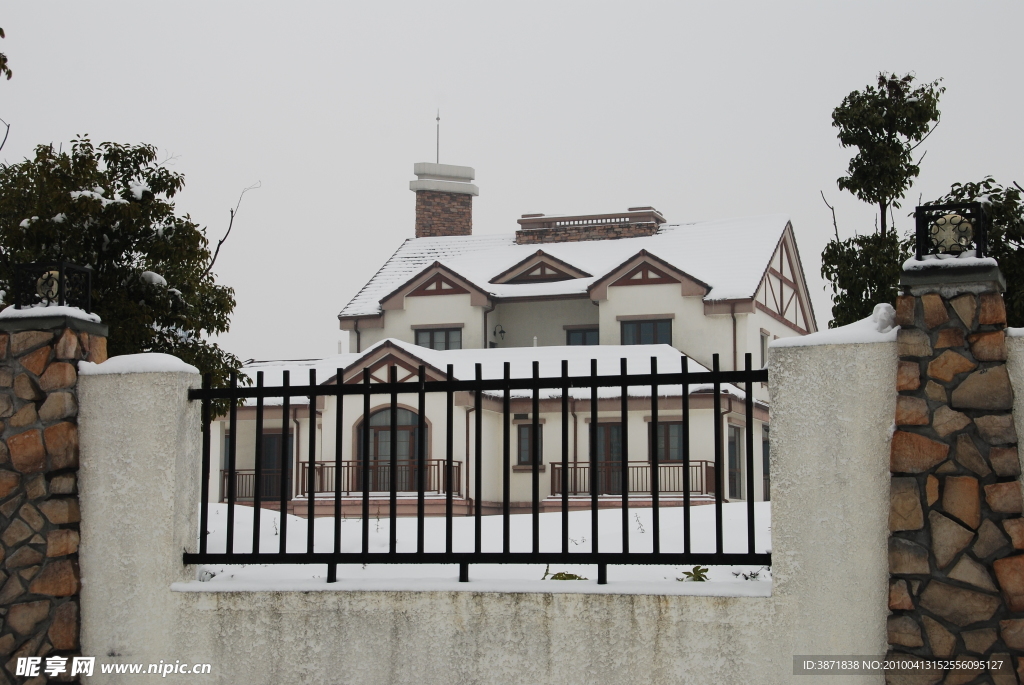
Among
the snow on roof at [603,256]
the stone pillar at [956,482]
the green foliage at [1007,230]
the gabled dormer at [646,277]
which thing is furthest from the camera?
the snow on roof at [603,256]

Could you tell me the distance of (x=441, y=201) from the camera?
132ft

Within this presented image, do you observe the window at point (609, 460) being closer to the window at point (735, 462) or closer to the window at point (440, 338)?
the window at point (735, 462)

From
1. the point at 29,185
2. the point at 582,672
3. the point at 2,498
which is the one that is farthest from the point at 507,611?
the point at 29,185

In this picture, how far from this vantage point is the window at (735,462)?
94.6ft

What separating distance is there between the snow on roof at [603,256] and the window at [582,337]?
1.24 metres

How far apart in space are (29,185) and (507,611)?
1070cm

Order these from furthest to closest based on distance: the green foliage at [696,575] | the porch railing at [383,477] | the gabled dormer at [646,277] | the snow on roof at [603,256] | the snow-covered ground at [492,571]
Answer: the snow on roof at [603,256], the gabled dormer at [646,277], the porch railing at [383,477], the green foliage at [696,575], the snow-covered ground at [492,571]

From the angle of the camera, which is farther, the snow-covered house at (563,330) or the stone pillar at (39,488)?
the snow-covered house at (563,330)

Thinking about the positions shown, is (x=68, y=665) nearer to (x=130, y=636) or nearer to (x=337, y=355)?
(x=130, y=636)

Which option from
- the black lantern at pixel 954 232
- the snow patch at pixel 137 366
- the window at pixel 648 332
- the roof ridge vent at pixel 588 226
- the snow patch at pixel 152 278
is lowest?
the snow patch at pixel 137 366

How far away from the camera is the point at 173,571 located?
723 centimetres

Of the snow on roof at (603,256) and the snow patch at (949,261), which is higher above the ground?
the snow on roof at (603,256)

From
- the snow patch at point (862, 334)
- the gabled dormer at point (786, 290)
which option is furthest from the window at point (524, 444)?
the snow patch at point (862, 334)

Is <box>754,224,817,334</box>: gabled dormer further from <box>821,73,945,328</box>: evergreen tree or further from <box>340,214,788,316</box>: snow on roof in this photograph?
<box>821,73,945,328</box>: evergreen tree
